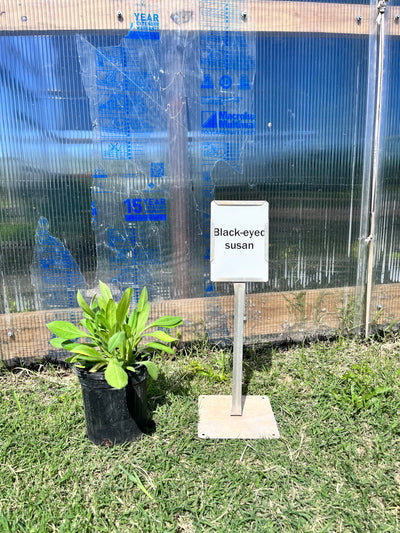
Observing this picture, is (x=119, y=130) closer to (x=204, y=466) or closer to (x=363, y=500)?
(x=204, y=466)

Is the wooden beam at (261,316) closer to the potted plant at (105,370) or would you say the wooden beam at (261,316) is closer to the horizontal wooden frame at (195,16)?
the potted plant at (105,370)

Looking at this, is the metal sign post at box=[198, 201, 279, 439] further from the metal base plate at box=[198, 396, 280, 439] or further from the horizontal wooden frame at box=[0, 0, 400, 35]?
the horizontal wooden frame at box=[0, 0, 400, 35]

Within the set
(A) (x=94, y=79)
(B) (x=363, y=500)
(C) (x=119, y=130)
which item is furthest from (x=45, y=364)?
(B) (x=363, y=500)

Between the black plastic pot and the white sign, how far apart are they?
0.71 metres

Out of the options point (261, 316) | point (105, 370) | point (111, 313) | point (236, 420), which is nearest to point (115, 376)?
point (105, 370)

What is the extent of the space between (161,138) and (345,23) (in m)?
1.51

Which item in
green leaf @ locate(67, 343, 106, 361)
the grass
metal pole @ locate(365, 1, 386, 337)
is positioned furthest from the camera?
metal pole @ locate(365, 1, 386, 337)

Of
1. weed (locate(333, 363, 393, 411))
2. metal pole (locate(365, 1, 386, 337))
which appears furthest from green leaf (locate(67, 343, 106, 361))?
metal pole (locate(365, 1, 386, 337))

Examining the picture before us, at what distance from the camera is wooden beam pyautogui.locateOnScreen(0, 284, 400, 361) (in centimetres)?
294

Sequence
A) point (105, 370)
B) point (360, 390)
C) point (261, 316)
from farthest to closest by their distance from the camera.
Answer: point (261, 316), point (360, 390), point (105, 370)

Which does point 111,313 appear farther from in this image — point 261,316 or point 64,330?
point 261,316

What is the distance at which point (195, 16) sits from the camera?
272 centimetres

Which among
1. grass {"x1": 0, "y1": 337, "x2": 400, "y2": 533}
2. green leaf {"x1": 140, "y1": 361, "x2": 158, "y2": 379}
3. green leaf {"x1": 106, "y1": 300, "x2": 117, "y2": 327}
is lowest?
grass {"x1": 0, "y1": 337, "x2": 400, "y2": 533}

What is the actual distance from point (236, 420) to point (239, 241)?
1035mm
